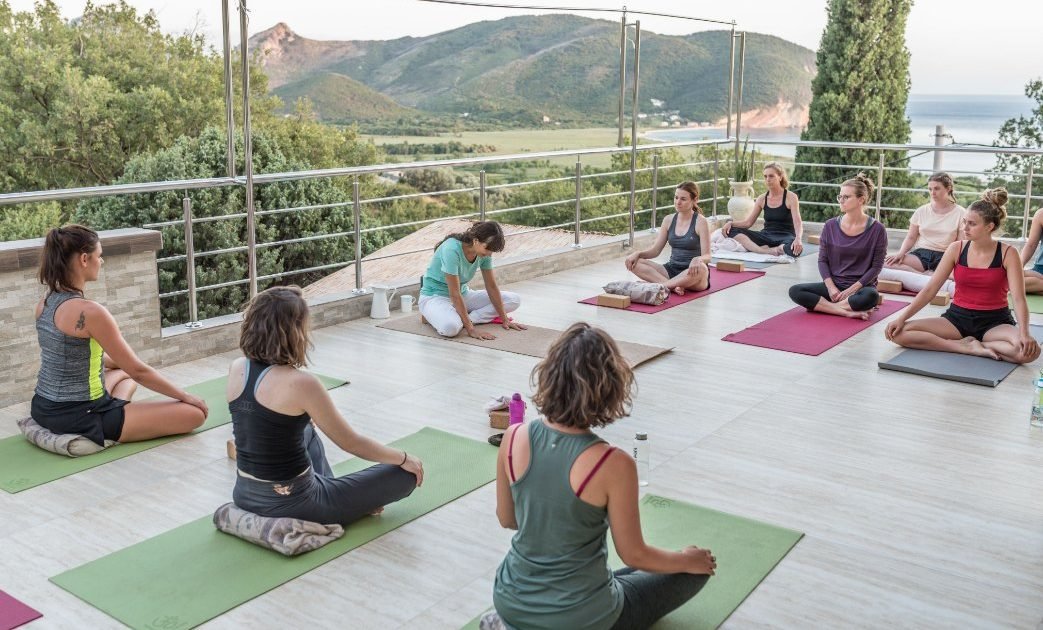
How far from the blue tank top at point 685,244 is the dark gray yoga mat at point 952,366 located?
188cm

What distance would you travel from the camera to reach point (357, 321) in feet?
19.8

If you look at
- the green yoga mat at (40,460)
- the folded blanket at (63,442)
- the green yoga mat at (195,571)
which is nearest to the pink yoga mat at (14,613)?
the green yoga mat at (195,571)

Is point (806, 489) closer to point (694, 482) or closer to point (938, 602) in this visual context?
point (694, 482)

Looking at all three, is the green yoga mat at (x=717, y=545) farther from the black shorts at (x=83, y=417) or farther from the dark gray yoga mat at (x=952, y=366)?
the dark gray yoga mat at (x=952, y=366)

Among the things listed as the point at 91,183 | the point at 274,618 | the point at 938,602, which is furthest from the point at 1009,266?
the point at 91,183

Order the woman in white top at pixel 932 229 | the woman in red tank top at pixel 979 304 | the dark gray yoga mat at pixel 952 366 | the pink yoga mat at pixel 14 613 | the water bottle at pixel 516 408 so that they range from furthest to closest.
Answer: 1. the woman in white top at pixel 932 229
2. the woman in red tank top at pixel 979 304
3. the dark gray yoga mat at pixel 952 366
4. the water bottle at pixel 516 408
5. the pink yoga mat at pixel 14 613

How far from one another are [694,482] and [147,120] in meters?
17.7

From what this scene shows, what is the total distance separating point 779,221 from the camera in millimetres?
8195

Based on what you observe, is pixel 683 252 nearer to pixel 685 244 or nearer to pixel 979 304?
pixel 685 244

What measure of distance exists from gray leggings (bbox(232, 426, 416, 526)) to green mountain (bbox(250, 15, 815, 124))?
19022mm

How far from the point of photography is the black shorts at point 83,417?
3.74 meters

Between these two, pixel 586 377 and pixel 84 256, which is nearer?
pixel 586 377

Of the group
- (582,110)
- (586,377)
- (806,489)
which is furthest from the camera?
(582,110)

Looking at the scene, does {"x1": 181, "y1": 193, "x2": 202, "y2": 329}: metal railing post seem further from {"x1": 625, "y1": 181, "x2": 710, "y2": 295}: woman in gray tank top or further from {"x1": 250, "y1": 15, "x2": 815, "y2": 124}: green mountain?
{"x1": 250, "y1": 15, "x2": 815, "y2": 124}: green mountain
